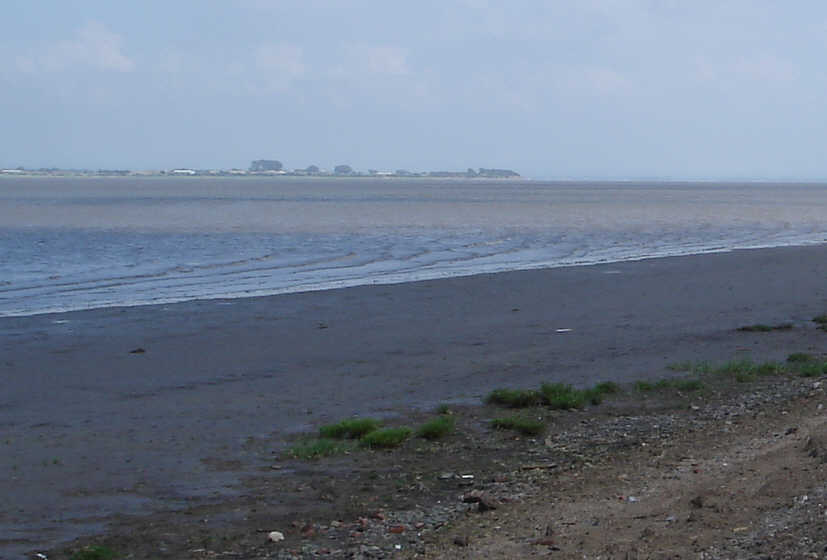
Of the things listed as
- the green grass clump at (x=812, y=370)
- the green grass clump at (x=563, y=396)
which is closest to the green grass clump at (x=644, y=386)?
the green grass clump at (x=563, y=396)

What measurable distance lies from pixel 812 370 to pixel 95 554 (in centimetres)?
984

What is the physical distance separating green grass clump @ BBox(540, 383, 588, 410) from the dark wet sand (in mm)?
1104

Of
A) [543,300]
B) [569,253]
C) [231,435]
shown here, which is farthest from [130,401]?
[569,253]

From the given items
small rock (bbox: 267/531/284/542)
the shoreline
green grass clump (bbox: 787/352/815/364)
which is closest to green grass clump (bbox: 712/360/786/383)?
green grass clump (bbox: 787/352/815/364)

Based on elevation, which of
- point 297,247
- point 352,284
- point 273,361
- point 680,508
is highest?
point 680,508

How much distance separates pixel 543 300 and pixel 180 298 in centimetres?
883

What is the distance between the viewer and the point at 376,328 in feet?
68.5

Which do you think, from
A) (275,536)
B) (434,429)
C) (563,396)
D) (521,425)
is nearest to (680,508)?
(275,536)

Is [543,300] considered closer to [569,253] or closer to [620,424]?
[620,424]

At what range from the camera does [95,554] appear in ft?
25.9

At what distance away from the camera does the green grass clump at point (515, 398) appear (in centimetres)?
1301

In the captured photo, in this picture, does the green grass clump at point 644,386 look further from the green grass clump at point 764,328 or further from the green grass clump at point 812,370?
the green grass clump at point 764,328

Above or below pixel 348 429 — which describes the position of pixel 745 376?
above

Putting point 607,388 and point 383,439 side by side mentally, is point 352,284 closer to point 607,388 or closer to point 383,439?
point 607,388
